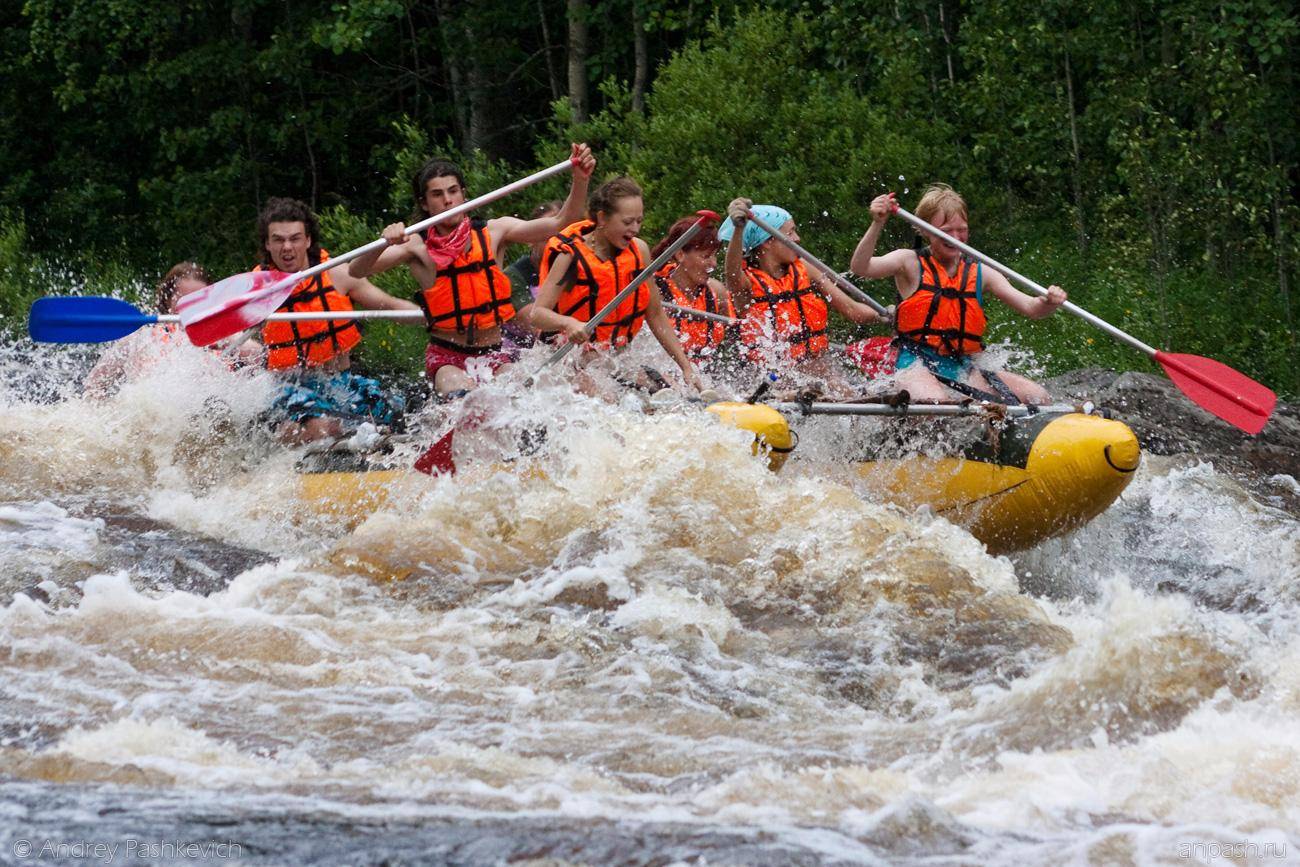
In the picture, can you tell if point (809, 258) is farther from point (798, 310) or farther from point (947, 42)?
point (947, 42)

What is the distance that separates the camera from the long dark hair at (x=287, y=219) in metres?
7.43

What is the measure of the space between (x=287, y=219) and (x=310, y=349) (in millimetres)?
560

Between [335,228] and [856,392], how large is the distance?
7.62 m

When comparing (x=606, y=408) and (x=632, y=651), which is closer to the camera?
(x=632, y=651)

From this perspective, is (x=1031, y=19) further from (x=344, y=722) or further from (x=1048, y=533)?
(x=344, y=722)

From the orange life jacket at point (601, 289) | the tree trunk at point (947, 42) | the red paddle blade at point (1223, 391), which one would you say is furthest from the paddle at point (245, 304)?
the tree trunk at point (947, 42)

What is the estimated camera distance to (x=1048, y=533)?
655cm

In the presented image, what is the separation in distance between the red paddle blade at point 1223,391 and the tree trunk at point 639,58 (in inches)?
290

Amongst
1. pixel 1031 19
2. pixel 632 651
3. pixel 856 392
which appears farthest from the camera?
pixel 1031 19

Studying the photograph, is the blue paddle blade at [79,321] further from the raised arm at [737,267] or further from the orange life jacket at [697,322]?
the raised arm at [737,267]

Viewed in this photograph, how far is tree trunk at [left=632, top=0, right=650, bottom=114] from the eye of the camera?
13.9 m

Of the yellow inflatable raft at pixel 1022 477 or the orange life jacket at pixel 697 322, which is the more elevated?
the orange life jacket at pixel 697 322

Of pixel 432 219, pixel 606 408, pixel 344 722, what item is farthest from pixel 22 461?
pixel 344 722

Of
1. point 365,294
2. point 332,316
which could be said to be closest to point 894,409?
point 332,316
